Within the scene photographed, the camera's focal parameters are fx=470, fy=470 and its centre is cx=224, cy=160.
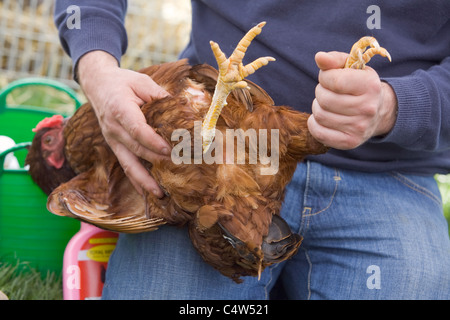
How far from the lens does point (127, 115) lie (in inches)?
50.6

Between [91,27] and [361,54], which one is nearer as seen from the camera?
[361,54]

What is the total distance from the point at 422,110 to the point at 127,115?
0.81m

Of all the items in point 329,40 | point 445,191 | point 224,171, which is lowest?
point 224,171

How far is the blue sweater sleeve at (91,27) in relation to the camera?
154 cm

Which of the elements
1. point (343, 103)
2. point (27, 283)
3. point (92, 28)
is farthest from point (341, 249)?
point (27, 283)

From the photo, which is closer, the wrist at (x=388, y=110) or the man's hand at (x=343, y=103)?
the man's hand at (x=343, y=103)

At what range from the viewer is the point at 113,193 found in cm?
152

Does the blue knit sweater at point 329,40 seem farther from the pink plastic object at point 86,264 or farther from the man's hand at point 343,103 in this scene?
the pink plastic object at point 86,264

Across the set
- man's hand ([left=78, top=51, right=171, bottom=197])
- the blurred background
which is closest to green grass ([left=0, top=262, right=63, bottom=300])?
man's hand ([left=78, top=51, right=171, bottom=197])

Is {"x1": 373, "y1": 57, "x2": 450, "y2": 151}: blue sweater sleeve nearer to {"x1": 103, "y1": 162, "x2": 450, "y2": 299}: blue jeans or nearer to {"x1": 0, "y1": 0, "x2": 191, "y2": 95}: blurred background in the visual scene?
{"x1": 103, "y1": 162, "x2": 450, "y2": 299}: blue jeans

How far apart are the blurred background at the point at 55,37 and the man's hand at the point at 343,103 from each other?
10.9ft

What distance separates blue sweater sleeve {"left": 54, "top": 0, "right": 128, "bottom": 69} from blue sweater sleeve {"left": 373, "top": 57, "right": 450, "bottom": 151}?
0.89m

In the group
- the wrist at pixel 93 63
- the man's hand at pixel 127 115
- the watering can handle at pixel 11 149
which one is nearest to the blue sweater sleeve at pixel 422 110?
the man's hand at pixel 127 115

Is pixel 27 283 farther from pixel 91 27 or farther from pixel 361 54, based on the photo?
pixel 361 54
